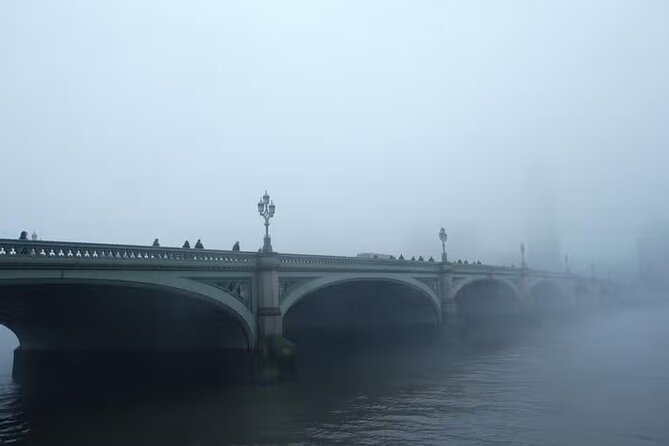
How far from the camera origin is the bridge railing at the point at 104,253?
17219mm

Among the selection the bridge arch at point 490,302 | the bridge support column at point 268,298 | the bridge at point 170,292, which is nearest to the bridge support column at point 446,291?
the bridge at point 170,292

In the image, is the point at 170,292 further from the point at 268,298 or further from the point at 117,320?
the point at 117,320

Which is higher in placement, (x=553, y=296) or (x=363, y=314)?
(x=553, y=296)

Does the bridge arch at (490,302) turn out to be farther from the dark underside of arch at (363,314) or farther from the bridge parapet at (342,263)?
the bridge parapet at (342,263)

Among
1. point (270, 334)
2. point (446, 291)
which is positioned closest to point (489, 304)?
point (446, 291)

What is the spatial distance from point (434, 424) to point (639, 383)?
37.3 ft

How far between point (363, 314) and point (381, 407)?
94.6 feet

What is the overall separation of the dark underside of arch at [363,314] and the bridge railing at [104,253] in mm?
18808

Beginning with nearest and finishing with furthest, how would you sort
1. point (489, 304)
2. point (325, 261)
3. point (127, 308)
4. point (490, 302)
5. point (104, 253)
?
point (104, 253), point (127, 308), point (325, 261), point (489, 304), point (490, 302)

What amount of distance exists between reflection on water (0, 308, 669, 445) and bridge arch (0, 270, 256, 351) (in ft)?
8.17

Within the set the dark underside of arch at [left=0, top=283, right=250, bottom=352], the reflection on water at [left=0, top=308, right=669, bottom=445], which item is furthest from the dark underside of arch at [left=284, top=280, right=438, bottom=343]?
the dark underside of arch at [left=0, top=283, right=250, bottom=352]

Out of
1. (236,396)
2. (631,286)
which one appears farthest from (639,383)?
(631,286)

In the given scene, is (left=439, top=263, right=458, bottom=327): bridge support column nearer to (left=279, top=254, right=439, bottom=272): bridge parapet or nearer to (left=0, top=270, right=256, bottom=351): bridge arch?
(left=279, top=254, right=439, bottom=272): bridge parapet

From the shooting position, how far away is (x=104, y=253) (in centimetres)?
2008
